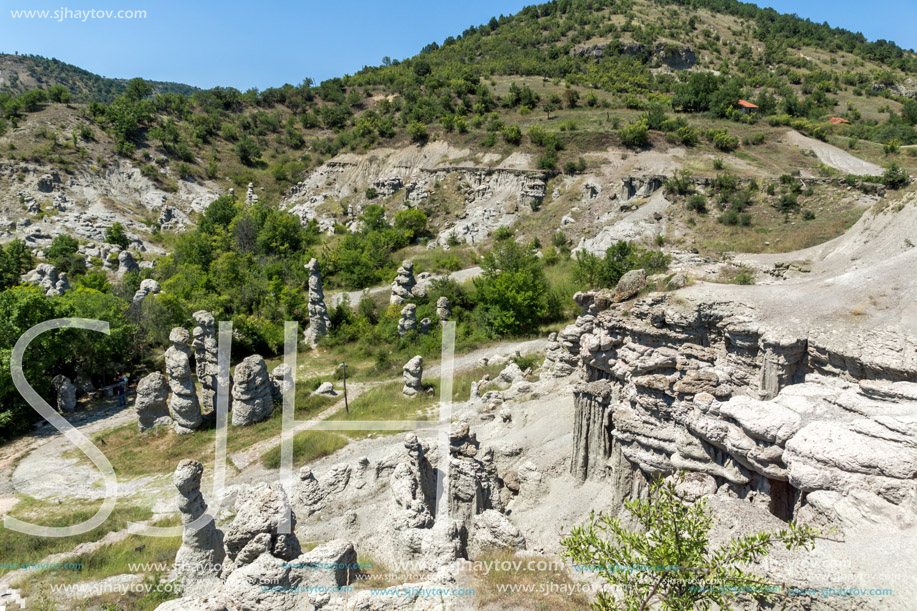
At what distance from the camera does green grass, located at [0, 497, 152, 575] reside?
11.6 meters

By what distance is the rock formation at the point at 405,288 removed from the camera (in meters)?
31.3

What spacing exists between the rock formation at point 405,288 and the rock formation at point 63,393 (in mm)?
17615

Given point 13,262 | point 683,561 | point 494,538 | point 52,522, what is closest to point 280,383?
point 52,522

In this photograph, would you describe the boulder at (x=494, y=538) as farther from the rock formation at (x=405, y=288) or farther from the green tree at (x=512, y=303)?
the rock formation at (x=405, y=288)

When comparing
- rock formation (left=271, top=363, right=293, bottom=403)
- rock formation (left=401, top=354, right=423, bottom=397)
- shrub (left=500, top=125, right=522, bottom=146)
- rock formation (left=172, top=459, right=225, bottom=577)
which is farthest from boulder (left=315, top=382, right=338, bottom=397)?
shrub (left=500, top=125, right=522, bottom=146)

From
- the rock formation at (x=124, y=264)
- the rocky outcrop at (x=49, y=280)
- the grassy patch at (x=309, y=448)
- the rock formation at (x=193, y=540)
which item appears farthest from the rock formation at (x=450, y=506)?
the rock formation at (x=124, y=264)

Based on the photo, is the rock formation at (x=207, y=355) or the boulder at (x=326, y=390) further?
the boulder at (x=326, y=390)

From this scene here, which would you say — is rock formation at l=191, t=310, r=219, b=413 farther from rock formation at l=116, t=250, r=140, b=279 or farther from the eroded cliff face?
rock formation at l=116, t=250, r=140, b=279

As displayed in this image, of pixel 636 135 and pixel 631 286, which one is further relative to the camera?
pixel 636 135

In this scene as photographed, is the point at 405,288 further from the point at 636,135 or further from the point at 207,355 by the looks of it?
the point at 636,135

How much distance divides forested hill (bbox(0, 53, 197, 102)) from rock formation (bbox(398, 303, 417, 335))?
14393cm

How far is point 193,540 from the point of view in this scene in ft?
30.5

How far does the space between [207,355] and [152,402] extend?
2.74 m

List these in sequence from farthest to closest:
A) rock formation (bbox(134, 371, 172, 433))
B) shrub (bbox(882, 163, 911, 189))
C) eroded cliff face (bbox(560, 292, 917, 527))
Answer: shrub (bbox(882, 163, 911, 189)), rock formation (bbox(134, 371, 172, 433)), eroded cliff face (bbox(560, 292, 917, 527))
